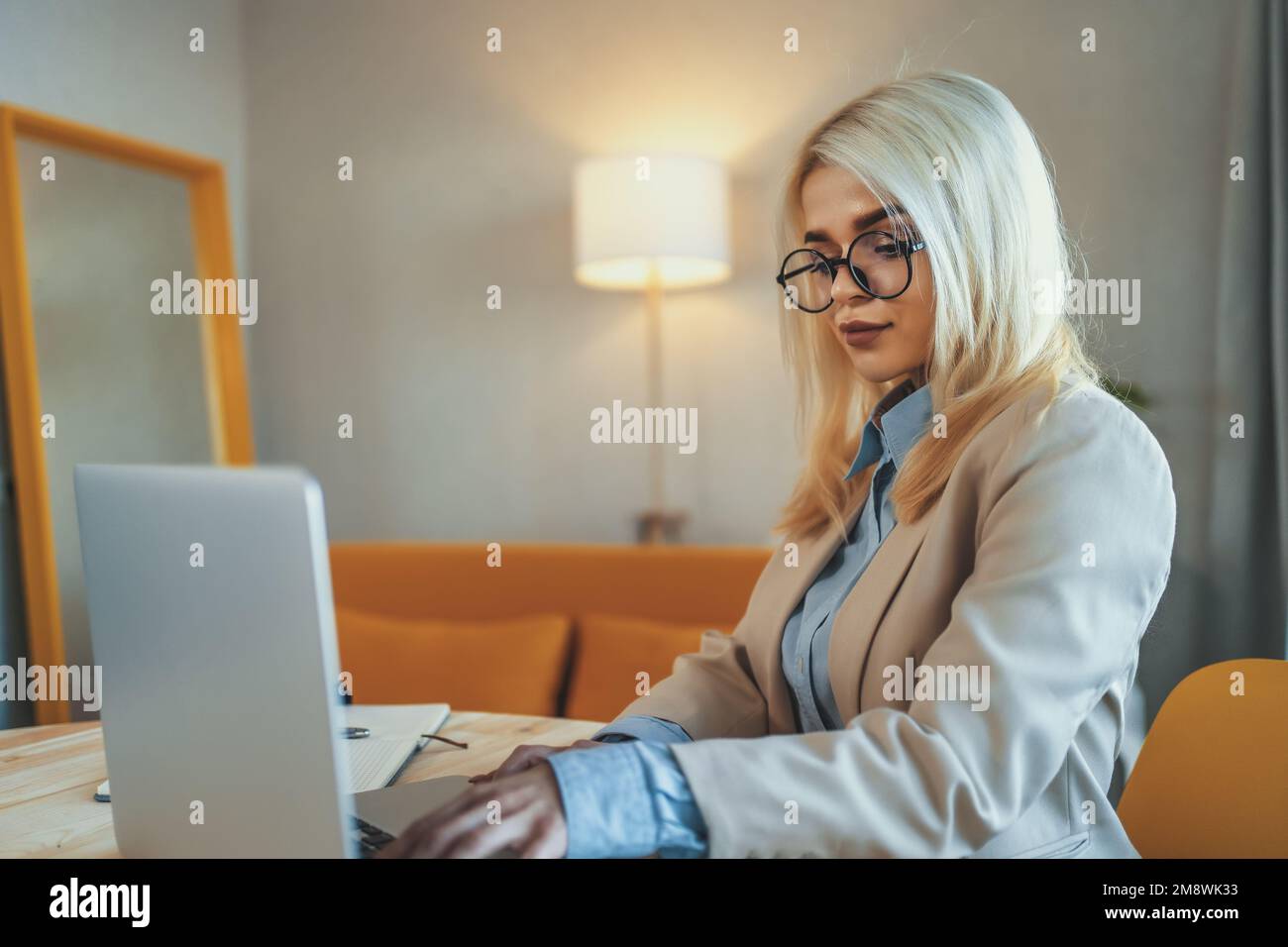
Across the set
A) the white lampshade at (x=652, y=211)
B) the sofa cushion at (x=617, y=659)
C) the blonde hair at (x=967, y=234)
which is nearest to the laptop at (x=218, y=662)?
the blonde hair at (x=967, y=234)

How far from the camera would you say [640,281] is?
2.95 m

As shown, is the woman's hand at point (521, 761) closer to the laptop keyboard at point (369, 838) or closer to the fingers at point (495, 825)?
the laptop keyboard at point (369, 838)

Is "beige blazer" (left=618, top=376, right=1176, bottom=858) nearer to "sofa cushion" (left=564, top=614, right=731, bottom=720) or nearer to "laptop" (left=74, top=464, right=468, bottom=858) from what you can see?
"laptop" (left=74, top=464, right=468, bottom=858)

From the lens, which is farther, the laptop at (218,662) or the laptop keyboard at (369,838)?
the laptop keyboard at (369,838)

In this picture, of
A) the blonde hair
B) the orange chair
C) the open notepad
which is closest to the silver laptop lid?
the open notepad

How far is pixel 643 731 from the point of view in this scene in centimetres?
121

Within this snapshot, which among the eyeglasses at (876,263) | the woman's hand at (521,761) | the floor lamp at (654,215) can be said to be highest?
the floor lamp at (654,215)

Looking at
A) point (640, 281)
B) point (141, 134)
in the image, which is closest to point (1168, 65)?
point (640, 281)

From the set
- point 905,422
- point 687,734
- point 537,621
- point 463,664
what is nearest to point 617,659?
point 537,621

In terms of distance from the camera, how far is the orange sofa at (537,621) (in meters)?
2.45

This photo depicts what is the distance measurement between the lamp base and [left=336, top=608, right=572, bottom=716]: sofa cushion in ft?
1.70

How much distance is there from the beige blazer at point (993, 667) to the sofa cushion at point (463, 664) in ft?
4.63

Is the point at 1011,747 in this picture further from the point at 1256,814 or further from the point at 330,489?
the point at 330,489

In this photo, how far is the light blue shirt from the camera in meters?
0.80
